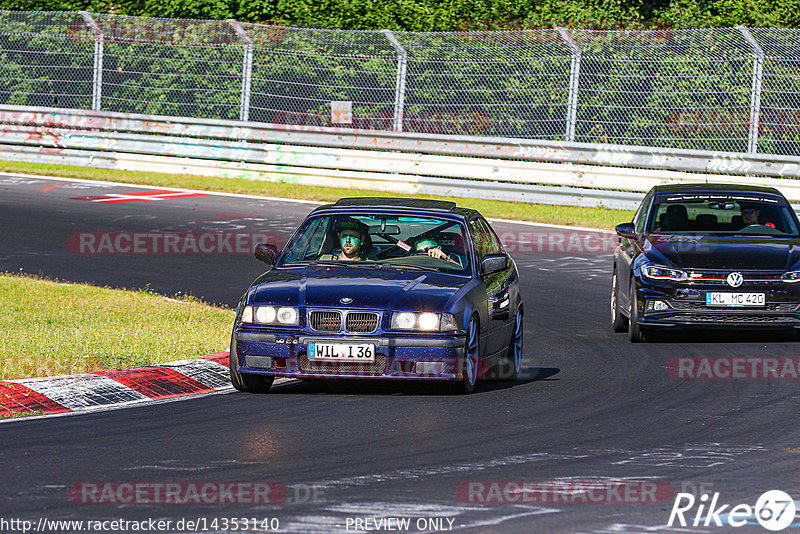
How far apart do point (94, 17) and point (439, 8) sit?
785 centimetres

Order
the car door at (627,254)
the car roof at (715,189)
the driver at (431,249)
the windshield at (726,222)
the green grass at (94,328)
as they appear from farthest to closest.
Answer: the car roof at (715,189), the windshield at (726,222), the car door at (627,254), the driver at (431,249), the green grass at (94,328)

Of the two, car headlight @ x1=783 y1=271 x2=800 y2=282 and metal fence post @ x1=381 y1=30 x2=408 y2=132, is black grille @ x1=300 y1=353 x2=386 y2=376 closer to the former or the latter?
car headlight @ x1=783 y1=271 x2=800 y2=282

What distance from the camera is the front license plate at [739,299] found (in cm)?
1284

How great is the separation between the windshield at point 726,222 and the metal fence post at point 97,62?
15475 mm

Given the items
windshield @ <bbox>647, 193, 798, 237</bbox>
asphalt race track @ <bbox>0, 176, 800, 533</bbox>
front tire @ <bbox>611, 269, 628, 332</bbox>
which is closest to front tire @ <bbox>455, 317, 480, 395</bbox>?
asphalt race track @ <bbox>0, 176, 800, 533</bbox>

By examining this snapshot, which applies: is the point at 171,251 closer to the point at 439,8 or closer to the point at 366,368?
the point at 366,368

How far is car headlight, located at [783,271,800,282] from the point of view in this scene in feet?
42.3

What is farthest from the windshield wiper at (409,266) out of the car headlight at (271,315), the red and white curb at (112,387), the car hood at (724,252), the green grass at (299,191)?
the green grass at (299,191)

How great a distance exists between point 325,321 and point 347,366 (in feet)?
1.13

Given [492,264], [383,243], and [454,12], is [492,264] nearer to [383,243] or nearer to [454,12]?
[383,243]

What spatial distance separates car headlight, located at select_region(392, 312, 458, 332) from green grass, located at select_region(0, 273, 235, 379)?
216 centimetres

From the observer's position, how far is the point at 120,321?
13031 mm

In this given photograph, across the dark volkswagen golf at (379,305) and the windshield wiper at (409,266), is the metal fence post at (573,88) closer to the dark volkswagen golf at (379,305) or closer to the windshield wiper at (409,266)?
the dark volkswagen golf at (379,305)

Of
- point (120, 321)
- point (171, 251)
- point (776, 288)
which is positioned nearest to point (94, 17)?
point (171, 251)
